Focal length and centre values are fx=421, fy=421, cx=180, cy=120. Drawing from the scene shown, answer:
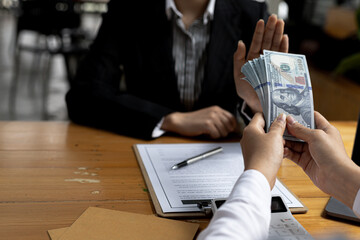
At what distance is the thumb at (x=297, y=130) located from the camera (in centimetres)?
92

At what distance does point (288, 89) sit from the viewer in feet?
3.54

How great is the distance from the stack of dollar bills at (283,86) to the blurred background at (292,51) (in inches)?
79.3

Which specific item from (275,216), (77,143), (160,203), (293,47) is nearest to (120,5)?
(77,143)

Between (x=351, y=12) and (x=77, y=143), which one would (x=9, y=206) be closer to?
(x=77, y=143)

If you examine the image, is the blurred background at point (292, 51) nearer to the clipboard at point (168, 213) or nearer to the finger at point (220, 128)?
the finger at point (220, 128)

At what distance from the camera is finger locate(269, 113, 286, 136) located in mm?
884

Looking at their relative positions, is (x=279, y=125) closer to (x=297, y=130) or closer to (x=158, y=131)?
(x=297, y=130)

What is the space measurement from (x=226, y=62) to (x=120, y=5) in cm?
48

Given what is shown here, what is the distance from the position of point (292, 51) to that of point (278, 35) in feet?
10.7

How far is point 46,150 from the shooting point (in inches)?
47.6

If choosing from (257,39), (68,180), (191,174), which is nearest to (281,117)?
(191,174)

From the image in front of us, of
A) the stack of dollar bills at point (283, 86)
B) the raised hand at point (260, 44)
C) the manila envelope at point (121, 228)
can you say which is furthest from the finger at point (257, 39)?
the manila envelope at point (121, 228)

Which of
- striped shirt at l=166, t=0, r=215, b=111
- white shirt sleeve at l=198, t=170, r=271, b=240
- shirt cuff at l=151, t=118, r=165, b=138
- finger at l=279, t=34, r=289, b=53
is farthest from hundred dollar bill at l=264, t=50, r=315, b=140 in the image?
striped shirt at l=166, t=0, r=215, b=111

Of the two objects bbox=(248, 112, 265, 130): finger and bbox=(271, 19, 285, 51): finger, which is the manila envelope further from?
bbox=(271, 19, 285, 51): finger
